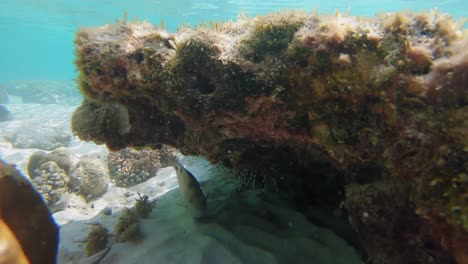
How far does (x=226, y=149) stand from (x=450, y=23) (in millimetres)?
2527

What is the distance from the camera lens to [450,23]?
2.22m

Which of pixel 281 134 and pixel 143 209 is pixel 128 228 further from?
pixel 281 134

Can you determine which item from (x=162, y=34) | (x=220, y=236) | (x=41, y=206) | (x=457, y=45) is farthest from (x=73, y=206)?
(x=457, y=45)

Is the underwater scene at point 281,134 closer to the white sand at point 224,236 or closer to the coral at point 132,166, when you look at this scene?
the white sand at point 224,236

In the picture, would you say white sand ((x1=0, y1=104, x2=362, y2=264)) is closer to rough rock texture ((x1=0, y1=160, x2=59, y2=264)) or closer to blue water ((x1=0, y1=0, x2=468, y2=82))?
rough rock texture ((x1=0, y1=160, x2=59, y2=264))

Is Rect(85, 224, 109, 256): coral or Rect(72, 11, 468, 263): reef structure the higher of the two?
Rect(72, 11, 468, 263): reef structure

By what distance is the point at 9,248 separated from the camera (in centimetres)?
249

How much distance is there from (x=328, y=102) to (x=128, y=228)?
307cm

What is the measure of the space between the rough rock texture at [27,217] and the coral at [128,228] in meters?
0.81

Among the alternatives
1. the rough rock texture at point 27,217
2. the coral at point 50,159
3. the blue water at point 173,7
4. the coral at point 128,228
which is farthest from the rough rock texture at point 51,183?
the blue water at point 173,7

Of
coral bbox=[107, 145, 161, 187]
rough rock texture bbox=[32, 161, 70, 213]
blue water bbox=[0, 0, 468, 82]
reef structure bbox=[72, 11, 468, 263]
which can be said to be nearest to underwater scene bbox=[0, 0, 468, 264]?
reef structure bbox=[72, 11, 468, 263]

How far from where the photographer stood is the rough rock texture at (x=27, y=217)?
287 cm

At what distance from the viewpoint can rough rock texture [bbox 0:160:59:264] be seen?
113 inches

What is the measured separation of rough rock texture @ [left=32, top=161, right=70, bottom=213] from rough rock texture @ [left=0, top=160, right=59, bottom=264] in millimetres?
4513
